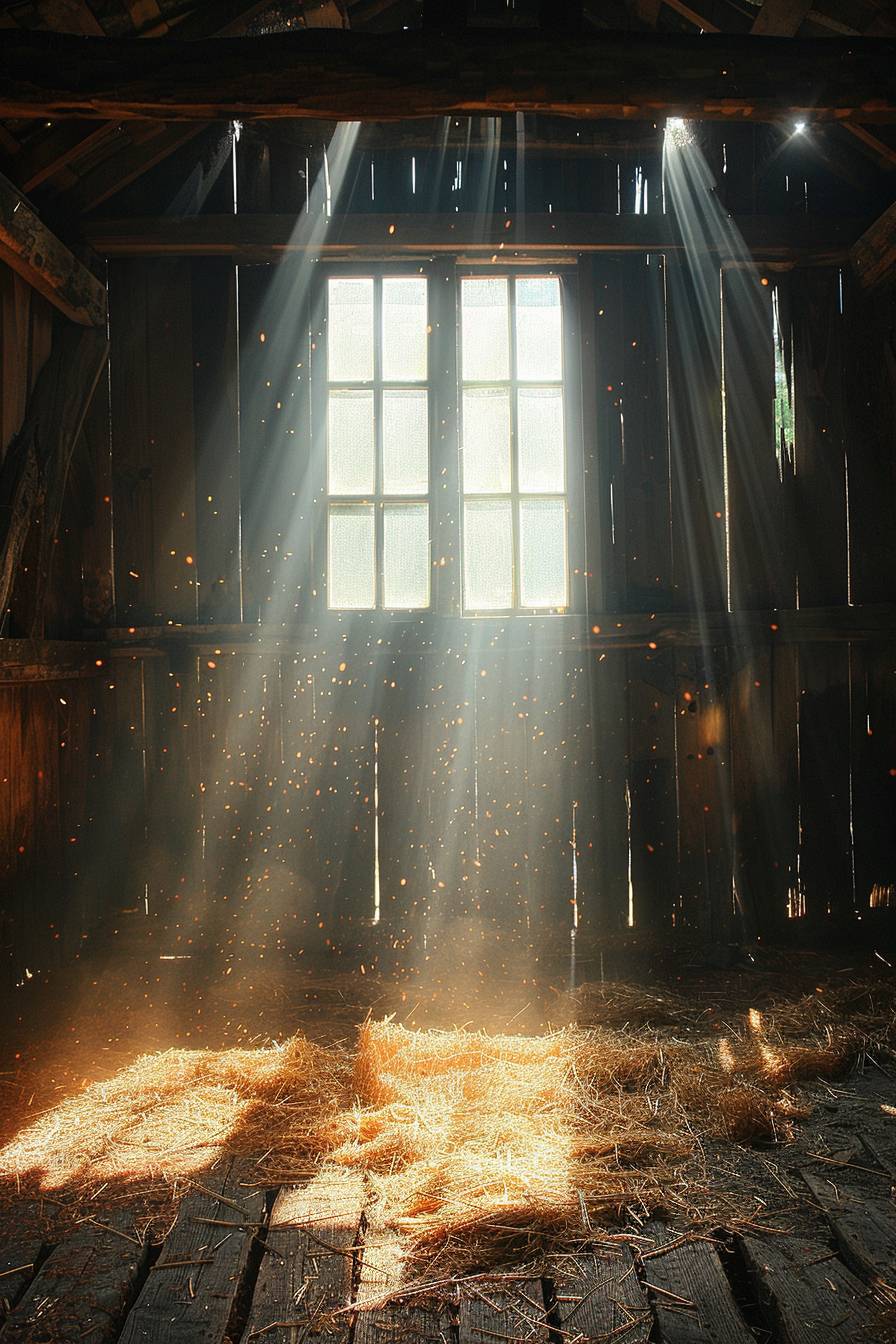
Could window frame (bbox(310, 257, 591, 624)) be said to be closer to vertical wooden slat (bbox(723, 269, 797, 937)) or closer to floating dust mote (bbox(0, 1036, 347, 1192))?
vertical wooden slat (bbox(723, 269, 797, 937))

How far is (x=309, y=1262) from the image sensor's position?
240cm

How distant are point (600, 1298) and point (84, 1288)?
4.32ft

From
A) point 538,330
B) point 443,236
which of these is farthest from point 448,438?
point 443,236

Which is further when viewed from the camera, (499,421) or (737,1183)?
(499,421)

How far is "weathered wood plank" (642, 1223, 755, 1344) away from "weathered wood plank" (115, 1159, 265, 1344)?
42.3 inches

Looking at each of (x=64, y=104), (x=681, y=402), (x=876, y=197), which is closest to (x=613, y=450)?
(x=681, y=402)

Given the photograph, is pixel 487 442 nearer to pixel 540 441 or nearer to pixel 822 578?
pixel 540 441

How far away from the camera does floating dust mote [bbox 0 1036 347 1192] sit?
2.94 metres

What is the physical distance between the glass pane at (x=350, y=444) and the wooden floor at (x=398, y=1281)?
3.60 meters

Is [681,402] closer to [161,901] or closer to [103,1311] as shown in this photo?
[161,901]

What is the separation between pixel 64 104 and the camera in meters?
3.52

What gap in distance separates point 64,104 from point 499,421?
102 inches

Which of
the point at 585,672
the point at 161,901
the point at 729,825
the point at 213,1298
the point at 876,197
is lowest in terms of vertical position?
the point at 213,1298

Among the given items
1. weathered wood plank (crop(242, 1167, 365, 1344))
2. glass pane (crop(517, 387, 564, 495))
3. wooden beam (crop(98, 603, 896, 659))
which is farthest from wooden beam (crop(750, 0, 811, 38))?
weathered wood plank (crop(242, 1167, 365, 1344))
